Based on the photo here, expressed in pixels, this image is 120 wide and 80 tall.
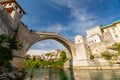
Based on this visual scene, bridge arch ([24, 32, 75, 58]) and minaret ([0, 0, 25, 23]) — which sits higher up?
minaret ([0, 0, 25, 23])

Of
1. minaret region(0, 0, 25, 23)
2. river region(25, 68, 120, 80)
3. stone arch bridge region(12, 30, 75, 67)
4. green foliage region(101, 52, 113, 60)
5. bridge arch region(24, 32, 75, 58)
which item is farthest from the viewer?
green foliage region(101, 52, 113, 60)

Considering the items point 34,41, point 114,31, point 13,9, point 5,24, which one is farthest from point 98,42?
point 5,24

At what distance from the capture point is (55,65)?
38.5 meters

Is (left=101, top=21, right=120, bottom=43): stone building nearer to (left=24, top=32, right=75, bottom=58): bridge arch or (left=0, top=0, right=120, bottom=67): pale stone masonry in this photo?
(left=0, top=0, right=120, bottom=67): pale stone masonry

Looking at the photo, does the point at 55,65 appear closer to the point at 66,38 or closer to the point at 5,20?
the point at 66,38

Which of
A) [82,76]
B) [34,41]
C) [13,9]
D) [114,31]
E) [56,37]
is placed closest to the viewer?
[82,76]

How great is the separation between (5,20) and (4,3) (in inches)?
208

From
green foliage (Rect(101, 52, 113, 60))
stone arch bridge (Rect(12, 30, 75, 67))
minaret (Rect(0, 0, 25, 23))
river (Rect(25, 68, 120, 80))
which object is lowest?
river (Rect(25, 68, 120, 80))

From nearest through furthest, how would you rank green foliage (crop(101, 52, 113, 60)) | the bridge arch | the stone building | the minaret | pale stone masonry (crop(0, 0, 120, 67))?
pale stone masonry (crop(0, 0, 120, 67))
the minaret
the bridge arch
green foliage (crop(101, 52, 113, 60))
the stone building

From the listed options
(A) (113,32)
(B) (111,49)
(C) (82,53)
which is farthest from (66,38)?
(A) (113,32)

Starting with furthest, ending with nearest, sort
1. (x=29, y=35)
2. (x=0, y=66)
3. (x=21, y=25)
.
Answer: (x=29, y=35), (x=21, y=25), (x=0, y=66)

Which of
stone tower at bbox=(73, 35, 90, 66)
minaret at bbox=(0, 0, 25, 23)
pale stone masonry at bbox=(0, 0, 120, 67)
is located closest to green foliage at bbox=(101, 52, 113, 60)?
pale stone masonry at bbox=(0, 0, 120, 67)

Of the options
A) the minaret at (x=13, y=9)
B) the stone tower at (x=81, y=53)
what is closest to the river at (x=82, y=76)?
the minaret at (x=13, y=9)

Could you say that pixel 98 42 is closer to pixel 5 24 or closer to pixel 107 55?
pixel 107 55
